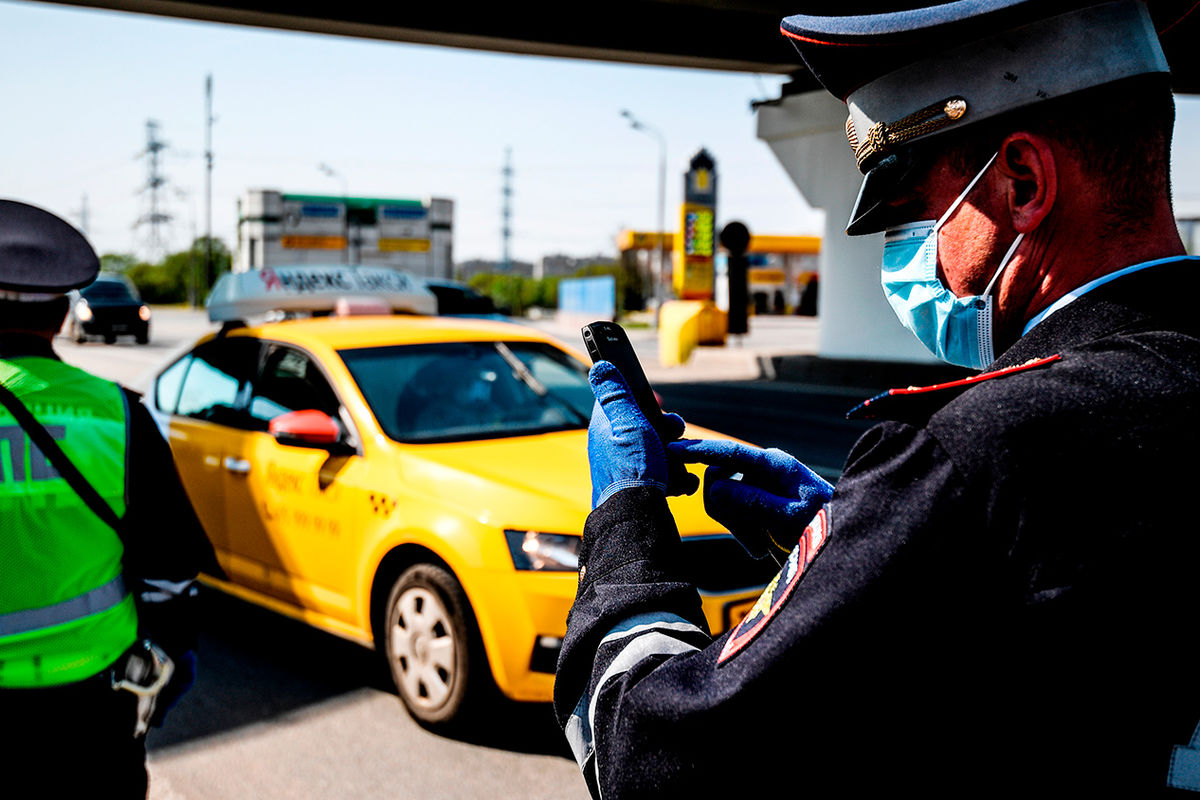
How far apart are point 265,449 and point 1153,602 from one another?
15.3ft

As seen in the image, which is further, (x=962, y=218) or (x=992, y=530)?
(x=962, y=218)

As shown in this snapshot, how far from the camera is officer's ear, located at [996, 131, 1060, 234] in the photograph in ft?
3.60

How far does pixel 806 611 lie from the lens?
3.19 ft

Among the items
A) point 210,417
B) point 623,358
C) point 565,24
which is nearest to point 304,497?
point 210,417

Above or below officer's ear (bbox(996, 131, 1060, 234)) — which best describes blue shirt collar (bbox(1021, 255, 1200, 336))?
below

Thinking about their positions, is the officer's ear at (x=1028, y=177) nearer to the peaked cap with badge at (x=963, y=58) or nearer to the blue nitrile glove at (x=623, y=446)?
the peaked cap with badge at (x=963, y=58)

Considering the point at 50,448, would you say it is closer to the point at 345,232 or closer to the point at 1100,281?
the point at 1100,281

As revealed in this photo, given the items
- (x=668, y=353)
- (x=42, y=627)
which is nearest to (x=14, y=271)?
(x=42, y=627)

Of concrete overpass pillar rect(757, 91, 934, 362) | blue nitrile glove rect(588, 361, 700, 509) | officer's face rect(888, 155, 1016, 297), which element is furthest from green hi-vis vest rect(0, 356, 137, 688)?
concrete overpass pillar rect(757, 91, 934, 362)

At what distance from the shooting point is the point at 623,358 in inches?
62.0

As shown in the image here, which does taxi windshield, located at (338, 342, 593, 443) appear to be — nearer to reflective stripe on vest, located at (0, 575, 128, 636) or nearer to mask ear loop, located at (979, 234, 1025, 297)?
reflective stripe on vest, located at (0, 575, 128, 636)

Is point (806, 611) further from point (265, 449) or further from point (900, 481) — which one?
point (265, 449)

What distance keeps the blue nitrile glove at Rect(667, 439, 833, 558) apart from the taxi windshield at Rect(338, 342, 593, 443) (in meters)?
3.29

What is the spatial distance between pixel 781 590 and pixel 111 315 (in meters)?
31.4
